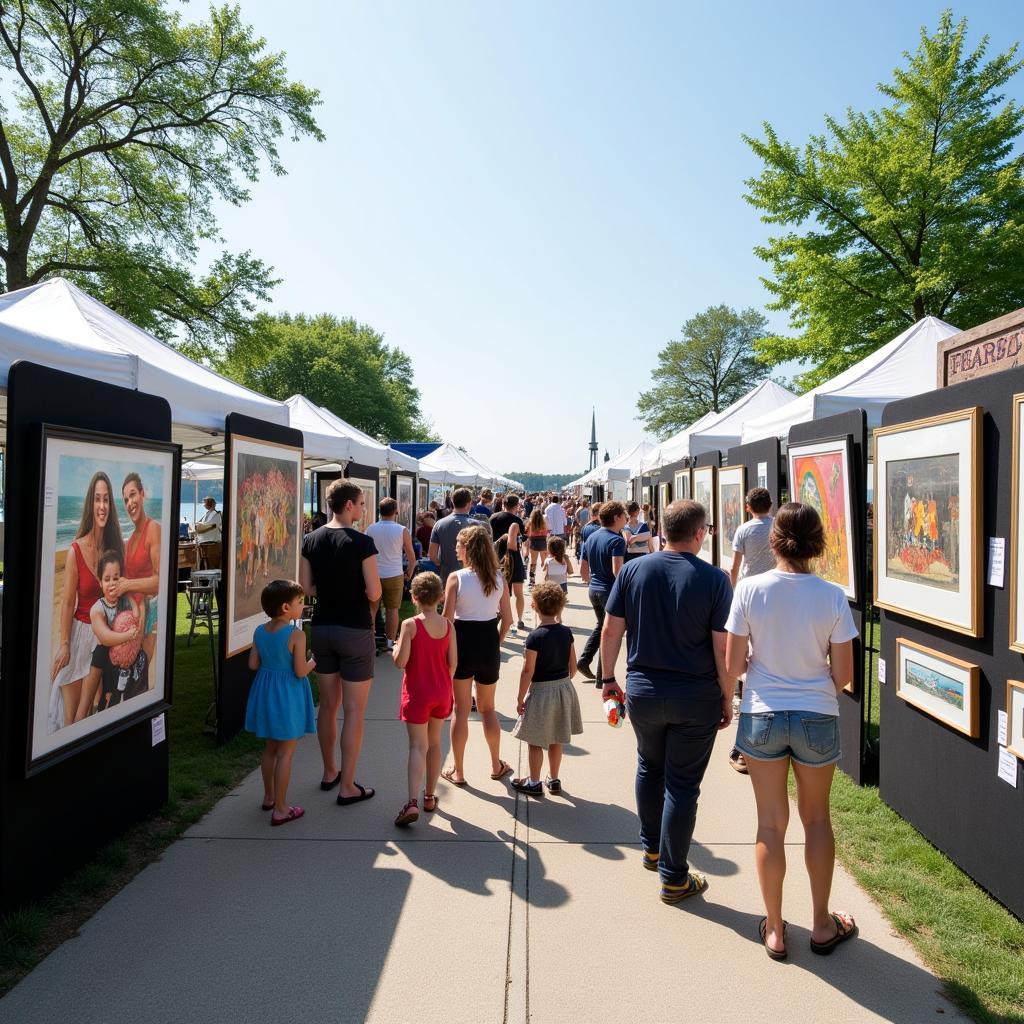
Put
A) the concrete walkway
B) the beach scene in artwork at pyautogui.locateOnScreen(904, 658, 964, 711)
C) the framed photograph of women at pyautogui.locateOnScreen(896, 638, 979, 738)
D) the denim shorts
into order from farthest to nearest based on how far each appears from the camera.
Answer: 1. the beach scene in artwork at pyautogui.locateOnScreen(904, 658, 964, 711)
2. the framed photograph of women at pyautogui.locateOnScreen(896, 638, 979, 738)
3. the denim shorts
4. the concrete walkway

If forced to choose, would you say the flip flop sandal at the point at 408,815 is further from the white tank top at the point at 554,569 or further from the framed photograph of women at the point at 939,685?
the white tank top at the point at 554,569

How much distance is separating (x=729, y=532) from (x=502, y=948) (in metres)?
6.14

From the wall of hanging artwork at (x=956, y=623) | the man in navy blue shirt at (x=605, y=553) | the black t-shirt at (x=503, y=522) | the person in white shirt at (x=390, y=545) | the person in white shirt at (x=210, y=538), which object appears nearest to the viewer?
the wall of hanging artwork at (x=956, y=623)

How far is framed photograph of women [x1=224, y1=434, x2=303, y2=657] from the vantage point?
5.70m

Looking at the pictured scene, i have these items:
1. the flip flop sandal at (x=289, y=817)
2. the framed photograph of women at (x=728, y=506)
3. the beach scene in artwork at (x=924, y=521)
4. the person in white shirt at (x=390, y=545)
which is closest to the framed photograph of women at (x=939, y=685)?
the beach scene in artwork at (x=924, y=521)

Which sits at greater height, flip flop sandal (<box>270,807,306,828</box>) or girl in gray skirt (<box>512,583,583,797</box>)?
girl in gray skirt (<box>512,583,583,797</box>)

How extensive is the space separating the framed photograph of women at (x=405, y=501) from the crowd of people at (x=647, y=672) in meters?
8.30

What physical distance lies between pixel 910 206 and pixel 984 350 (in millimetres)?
13710

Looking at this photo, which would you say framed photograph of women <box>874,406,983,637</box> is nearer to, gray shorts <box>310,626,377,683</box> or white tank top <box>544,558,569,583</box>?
gray shorts <box>310,626,377,683</box>

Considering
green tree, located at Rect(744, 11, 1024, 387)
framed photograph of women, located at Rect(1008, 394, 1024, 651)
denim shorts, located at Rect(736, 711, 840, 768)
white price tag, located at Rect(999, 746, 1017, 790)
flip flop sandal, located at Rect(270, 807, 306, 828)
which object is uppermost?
green tree, located at Rect(744, 11, 1024, 387)

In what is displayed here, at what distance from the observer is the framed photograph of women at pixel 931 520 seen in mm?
3488

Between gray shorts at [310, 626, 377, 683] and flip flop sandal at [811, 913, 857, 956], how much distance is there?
2.86 meters

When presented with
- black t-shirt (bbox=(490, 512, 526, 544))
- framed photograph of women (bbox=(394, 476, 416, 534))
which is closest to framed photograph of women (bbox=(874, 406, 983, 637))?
black t-shirt (bbox=(490, 512, 526, 544))

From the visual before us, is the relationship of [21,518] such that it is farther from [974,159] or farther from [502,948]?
[974,159]
